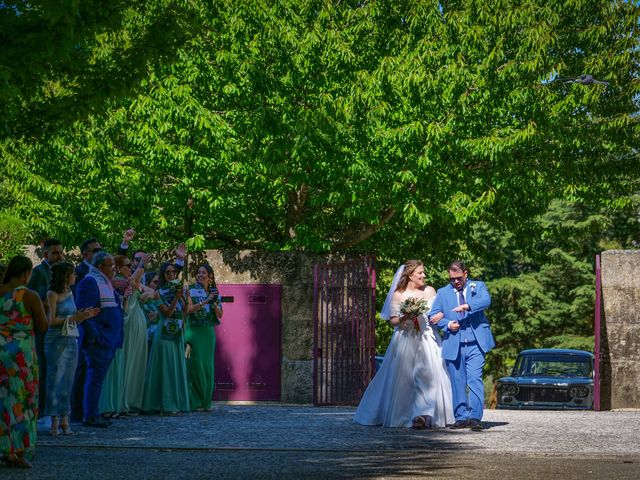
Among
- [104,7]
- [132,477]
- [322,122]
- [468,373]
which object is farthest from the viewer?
[322,122]

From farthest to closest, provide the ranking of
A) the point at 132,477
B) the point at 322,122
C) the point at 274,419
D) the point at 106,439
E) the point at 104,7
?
the point at 322,122 → the point at 274,419 → the point at 106,439 → the point at 104,7 → the point at 132,477

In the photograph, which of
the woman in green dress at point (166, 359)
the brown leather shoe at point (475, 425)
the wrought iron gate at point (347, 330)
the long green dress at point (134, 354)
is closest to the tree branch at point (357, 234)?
the wrought iron gate at point (347, 330)

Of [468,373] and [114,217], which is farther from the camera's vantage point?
[114,217]

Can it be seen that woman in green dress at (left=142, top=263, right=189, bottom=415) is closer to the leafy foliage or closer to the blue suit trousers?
the blue suit trousers

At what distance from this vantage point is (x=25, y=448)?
30.9ft

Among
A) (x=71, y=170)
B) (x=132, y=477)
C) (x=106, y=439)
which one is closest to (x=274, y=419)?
(x=106, y=439)

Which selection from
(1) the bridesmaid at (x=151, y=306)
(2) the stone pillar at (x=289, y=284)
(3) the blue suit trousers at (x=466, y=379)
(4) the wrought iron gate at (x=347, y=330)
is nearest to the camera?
(3) the blue suit trousers at (x=466, y=379)

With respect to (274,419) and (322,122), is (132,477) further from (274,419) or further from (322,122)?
(322,122)

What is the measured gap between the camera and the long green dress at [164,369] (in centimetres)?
1552

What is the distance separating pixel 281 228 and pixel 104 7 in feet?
51.2

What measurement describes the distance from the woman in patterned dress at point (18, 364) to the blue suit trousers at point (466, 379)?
5.73m

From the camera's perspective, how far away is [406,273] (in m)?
14.5

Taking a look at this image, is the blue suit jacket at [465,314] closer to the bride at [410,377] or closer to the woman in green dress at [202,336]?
the bride at [410,377]

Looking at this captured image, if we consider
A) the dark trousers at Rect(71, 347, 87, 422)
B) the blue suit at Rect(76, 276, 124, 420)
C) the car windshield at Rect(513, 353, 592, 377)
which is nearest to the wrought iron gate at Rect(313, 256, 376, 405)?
the car windshield at Rect(513, 353, 592, 377)
